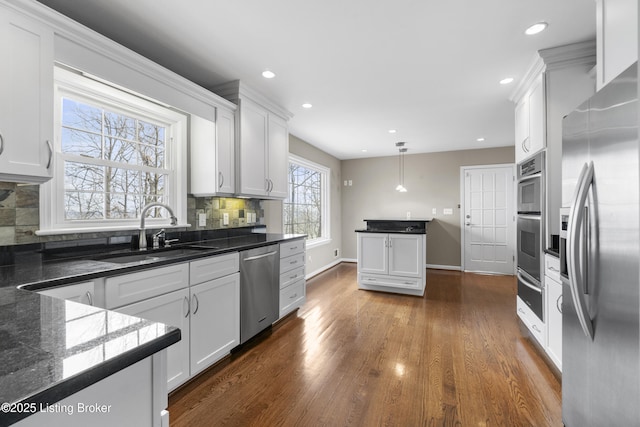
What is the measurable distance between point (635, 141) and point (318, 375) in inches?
82.6

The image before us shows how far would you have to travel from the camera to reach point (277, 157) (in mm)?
3502

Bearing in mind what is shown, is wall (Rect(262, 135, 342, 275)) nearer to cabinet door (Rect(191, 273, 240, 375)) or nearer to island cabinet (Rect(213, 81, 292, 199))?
island cabinet (Rect(213, 81, 292, 199))

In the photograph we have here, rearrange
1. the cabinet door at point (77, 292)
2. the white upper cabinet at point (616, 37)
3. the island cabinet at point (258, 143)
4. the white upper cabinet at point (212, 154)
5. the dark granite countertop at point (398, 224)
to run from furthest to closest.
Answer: the dark granite countertop at point (398, 224)
the island cabinet at point (258, 143)
the white upper cabinet at point (212, 154)
the cabinet door at point (77, 292)
the white upper cabinet at point (616, 37)

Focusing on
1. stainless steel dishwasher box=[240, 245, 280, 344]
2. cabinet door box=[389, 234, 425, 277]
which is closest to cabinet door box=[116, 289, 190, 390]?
stainless steel dishwasher box=[240, 245, 280, 344]

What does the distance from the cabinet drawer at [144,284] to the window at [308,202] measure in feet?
9.29

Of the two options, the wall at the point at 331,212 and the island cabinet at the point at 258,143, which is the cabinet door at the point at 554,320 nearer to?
the island cabinet at the point at 258,143

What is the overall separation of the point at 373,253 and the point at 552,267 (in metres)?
2.37

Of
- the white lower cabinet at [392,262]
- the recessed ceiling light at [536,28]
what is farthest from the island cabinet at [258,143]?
the recessed ceiling light at [536,28]

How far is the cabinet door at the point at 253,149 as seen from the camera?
2.93 meters

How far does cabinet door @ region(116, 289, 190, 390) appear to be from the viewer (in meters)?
1.70

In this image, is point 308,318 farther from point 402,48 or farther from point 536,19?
point 536,19

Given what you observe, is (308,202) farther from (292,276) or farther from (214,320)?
(214,320)

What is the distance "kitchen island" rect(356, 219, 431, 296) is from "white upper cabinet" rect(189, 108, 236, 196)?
7.44 ft

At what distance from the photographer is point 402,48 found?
2252 mm
